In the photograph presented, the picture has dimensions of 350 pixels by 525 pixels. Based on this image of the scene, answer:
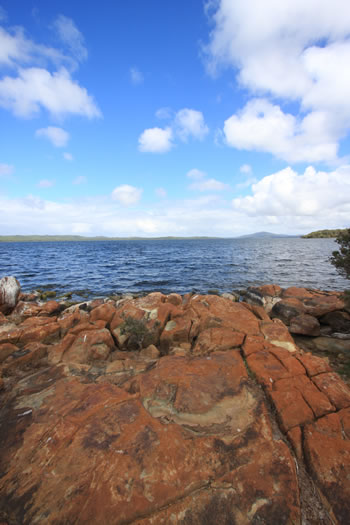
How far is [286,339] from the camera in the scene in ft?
29.2

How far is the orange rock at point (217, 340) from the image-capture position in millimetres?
8656

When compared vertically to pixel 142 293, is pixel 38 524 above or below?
above

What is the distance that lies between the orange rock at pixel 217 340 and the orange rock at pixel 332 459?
12.9 feet

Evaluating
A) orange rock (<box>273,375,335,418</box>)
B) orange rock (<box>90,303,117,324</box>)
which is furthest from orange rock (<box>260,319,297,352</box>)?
orange rock (<box>90,303,117,324</box>)

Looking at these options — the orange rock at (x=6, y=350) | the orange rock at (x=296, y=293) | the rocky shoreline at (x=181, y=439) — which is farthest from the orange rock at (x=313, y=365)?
the orange rock at (x=296, y=293)

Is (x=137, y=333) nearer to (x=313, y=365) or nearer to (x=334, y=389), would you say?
(x=313, y=365)

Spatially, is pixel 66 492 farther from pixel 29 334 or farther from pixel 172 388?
pixel 29 334

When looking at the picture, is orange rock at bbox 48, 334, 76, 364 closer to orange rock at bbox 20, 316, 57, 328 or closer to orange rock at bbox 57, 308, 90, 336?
orange rock at bbox 57, 308, 90, 336

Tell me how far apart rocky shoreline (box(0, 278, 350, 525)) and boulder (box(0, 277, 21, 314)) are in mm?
8890

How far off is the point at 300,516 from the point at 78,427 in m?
4.42

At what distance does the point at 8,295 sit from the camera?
16.0 m

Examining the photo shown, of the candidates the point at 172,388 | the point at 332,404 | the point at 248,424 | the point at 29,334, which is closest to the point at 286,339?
the point at 332,404

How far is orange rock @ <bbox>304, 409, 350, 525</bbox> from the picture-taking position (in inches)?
138

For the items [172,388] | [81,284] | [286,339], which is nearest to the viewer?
[172,388]
